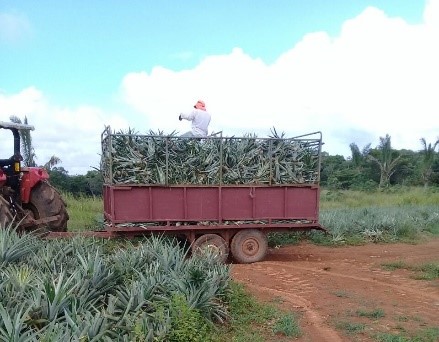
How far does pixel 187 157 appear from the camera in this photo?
9688mm

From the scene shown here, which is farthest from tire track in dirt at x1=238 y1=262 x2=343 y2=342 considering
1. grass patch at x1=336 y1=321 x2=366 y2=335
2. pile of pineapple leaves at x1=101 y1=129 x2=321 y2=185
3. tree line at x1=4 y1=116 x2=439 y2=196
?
tree line at x1=4 y1=116 x2=439 y2=196

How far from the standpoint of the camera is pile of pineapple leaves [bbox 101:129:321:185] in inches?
370

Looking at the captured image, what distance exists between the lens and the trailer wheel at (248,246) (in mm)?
9930

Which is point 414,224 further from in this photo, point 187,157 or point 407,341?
point 407,341

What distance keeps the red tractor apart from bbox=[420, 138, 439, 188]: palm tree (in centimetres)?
2881

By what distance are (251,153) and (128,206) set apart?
2458mm

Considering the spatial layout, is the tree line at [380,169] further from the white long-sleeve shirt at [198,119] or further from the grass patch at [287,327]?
the grass patch at [287,327]

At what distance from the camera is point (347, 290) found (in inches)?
308

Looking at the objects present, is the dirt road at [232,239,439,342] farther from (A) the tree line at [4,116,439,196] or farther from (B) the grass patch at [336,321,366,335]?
(A) the tree line at [4,116,439,196]

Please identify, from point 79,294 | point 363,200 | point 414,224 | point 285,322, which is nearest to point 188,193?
point 285,322

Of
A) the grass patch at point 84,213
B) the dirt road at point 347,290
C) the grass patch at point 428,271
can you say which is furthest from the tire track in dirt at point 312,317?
the grass patch at point 84,213

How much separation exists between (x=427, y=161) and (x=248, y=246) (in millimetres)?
28123

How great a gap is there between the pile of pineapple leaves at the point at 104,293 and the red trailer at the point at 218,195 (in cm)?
259

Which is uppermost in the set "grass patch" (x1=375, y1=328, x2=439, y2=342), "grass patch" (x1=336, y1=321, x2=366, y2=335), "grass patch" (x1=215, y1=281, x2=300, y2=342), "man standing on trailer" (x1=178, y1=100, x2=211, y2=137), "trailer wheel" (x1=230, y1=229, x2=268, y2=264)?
"man standing on trailer" (x1=178, y1=100, x2=211, y2=137)
